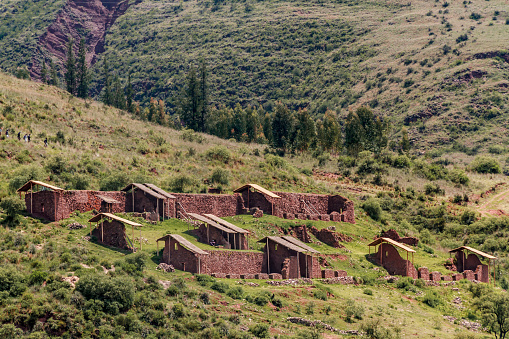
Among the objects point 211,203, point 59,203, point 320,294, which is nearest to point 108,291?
point 59,203

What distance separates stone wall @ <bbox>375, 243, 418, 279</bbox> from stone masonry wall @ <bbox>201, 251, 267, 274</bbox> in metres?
10.3

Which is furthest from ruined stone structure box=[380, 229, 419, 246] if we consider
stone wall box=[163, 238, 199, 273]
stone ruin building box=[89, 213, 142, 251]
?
stone ruin building box=[89, 213, 142, 251]

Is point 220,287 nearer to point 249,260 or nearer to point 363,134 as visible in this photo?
→ point 249,260

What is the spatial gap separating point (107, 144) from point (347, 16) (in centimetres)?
11123

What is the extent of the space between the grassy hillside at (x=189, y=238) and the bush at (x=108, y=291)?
6 cm

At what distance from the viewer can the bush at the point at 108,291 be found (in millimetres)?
28203

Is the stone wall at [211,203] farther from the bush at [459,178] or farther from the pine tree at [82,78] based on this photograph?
the pine tree at [82,78]

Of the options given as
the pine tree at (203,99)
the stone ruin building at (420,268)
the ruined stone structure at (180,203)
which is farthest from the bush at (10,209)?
the pine tree at (203,99)

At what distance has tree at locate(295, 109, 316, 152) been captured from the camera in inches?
3211

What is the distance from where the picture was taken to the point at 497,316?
3903 centimetres

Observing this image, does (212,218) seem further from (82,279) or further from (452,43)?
(452,43)

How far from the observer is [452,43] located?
5261 inches

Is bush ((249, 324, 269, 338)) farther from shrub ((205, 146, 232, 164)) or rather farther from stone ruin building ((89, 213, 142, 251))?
shrub ((205, 146, 232, 164))

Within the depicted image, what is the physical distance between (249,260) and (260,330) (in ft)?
31.6
